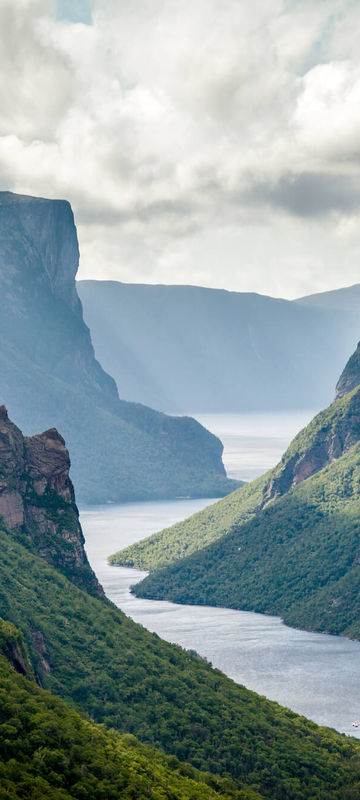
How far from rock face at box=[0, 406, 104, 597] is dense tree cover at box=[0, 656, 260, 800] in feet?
83.3

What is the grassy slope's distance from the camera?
14800 cm

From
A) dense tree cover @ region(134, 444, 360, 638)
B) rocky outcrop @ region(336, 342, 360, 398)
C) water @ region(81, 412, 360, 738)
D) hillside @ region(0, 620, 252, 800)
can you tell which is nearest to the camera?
hillside @ region(0, 620, 252, 800)

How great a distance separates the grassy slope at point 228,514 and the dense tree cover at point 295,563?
596 centimetres

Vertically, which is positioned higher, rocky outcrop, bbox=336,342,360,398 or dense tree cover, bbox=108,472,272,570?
rocky outcrop, bbox=336,342,360,398

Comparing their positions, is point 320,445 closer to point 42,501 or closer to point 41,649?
point 42,501

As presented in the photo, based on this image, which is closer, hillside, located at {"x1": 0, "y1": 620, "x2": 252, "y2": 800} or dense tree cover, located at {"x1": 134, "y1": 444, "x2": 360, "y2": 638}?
hillside, located at {"x1": 0, "y1": 620, "x2": 252, "y2": 800}

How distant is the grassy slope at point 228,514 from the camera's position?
148m

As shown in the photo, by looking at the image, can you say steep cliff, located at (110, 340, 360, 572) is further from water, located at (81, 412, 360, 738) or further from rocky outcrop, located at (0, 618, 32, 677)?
rocky outcrop, located at (0, 618, 32, 677)

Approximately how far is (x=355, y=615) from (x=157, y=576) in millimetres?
35468

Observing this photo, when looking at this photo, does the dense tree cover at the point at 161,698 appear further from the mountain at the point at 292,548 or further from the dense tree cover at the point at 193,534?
the dense tree cover at the point at 193,534

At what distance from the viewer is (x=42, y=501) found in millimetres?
83000

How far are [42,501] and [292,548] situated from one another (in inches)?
2234

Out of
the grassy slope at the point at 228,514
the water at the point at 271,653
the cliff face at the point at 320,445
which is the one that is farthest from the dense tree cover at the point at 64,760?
the grassy slope at the point at 228,514

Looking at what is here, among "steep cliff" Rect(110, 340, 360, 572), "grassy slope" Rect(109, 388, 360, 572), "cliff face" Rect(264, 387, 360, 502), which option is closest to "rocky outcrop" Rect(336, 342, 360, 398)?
"cliff face" Rect(264, 387, 360, 502)
